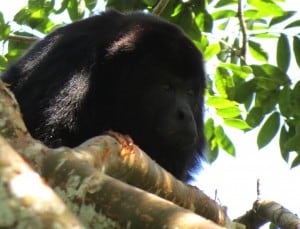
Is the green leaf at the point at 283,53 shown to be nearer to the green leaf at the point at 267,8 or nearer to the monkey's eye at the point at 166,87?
the green leaf at the point at 267,8

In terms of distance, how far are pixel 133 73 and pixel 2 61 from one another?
1143mm

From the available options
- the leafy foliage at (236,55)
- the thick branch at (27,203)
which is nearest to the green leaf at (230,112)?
the leafy foliage at (236,55)

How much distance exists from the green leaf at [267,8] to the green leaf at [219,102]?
0.67 meters

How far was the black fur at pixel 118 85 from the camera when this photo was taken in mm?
3697

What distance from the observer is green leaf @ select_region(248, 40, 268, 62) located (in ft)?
14.9

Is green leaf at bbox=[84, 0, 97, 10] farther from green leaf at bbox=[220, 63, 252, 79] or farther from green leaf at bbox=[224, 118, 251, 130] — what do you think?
green leaf at bbox=[224, 118, 251, 130]

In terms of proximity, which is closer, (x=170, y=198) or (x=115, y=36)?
(x=170, y=198)

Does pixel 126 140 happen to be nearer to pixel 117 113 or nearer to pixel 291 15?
pixel 117 113

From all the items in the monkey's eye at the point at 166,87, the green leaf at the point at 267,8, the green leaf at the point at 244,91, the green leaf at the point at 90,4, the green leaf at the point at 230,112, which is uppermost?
the green leaf at the point at 267,8

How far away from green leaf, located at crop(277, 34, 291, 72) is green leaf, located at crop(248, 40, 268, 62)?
0.85ft

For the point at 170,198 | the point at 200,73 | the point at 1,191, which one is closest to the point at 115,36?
the point at 200,73

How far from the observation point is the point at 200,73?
432 centimetres

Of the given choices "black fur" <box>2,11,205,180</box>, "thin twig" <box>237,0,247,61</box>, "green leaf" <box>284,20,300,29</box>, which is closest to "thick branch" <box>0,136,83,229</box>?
"black fur" <box>2,11,205,180</box>

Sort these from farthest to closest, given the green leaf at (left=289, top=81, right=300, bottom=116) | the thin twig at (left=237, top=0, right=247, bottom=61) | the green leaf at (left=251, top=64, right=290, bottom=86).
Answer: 1. the thin twig at (left=237, top=0, right=247, bottom=61)
2. the green leaf at (left=251, top=64, right=290, bottom=86)
3. the green leaf at (left=289, top=81, right=300, bottom=116)
